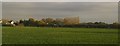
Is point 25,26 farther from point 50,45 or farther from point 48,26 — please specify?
point 50,45

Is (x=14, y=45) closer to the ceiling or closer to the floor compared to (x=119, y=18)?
closer to the floor

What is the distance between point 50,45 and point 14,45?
61.4 inches

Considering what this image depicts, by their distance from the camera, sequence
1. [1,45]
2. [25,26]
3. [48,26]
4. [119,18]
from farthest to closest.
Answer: [48,26] < [25,26] < [119,18] < [1,45]

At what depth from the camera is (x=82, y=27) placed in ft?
140

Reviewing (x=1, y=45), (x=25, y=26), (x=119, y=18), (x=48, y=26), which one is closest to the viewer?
(x=1, y=45)

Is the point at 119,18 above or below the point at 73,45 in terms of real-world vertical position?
above

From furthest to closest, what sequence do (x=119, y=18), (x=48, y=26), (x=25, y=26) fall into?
(x=48, y=26)
(x=25, y=26)
(x=119, y=18)

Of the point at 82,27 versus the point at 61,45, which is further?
the point at 82,27

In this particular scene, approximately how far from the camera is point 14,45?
11586 millimetres

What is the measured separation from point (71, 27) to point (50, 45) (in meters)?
32.1

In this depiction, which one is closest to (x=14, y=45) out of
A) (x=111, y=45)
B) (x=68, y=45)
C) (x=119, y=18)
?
(x=68, y=45)

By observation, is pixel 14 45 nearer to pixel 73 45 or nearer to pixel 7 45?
pixel 7 45

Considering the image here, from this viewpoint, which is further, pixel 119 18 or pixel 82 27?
pixel 82 27

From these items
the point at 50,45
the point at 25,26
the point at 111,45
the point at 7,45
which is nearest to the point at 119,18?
the point at 111,45
